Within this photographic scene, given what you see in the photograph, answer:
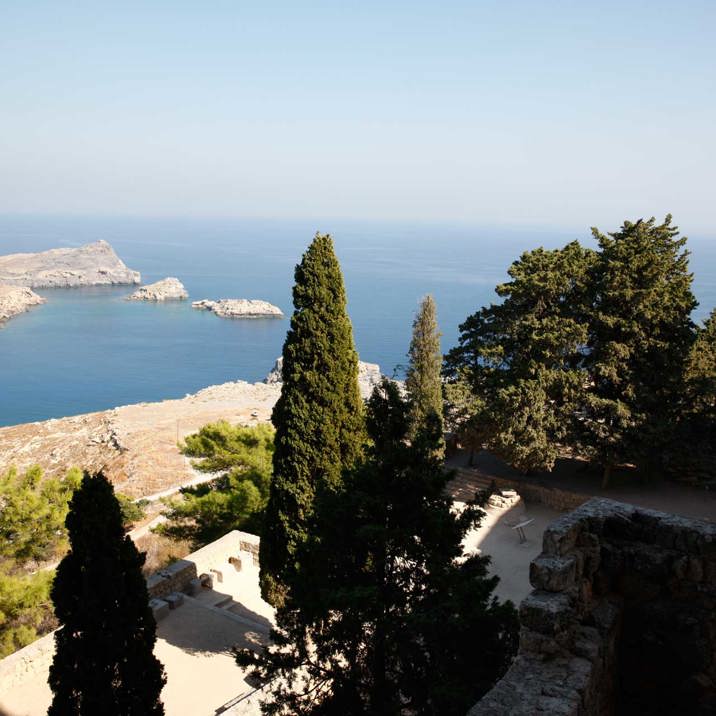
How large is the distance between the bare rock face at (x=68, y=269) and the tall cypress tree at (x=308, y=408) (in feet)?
453

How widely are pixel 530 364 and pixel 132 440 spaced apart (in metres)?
23.0

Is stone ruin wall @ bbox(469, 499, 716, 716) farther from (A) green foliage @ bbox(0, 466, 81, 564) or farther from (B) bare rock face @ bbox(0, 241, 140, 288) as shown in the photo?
(B) bare rock face @ bbox(0, 241, 140, 288)

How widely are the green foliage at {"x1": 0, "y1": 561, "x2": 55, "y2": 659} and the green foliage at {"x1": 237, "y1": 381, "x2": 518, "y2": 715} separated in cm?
654

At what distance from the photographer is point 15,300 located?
11325cm

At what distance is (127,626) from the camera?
8.45m

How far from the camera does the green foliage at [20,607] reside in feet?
39.1

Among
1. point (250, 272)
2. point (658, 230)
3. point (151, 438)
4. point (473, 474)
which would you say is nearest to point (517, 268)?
point (658, 230)

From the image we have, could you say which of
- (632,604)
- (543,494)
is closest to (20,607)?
(632,604)

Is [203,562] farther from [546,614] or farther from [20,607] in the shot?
[546,614]

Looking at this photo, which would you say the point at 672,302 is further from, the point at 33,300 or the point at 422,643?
the point at 33,300

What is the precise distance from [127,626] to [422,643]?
4.14 meters

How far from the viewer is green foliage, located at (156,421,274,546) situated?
16.7 m

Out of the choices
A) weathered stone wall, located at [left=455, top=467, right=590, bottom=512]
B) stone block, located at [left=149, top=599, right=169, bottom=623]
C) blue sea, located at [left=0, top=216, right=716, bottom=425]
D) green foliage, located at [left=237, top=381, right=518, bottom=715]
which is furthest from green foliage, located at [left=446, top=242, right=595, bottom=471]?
blue sea, located at [left=0, top=216, right=716, bottom=425]

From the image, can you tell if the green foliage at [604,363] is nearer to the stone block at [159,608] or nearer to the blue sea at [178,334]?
the stone block at [159,608]
